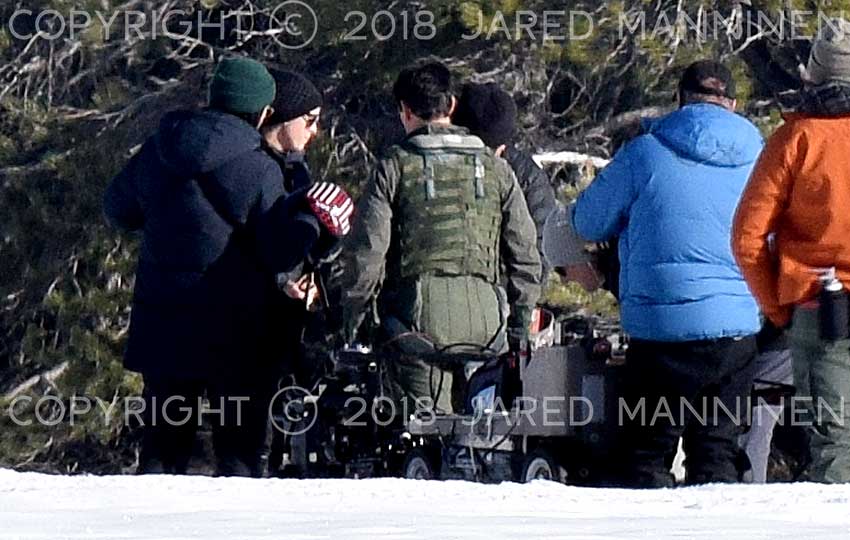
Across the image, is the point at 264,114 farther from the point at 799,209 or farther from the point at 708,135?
the point at 799,209

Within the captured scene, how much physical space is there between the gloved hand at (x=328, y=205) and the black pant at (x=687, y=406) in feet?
3.17

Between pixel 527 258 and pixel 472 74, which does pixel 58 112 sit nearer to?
pixel 472 74

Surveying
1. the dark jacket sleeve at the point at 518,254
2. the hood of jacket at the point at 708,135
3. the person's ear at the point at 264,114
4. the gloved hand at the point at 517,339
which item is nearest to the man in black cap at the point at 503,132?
the dark jacket sleeve at the point at 518,254

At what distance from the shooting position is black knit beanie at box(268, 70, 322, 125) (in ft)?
24.0

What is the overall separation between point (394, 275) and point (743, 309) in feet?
A: 3.96

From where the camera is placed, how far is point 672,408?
6664 millimetres

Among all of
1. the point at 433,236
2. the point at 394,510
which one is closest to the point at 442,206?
the point at 433,236

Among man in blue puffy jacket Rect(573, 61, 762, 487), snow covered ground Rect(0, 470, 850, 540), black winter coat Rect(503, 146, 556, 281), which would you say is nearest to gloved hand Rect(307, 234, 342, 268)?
man in blue puffy jacket Rect(573, 61, 762, 487)

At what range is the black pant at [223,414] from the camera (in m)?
7.00

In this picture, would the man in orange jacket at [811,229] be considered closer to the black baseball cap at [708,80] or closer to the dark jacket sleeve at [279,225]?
the black baseball cap at [708,80]

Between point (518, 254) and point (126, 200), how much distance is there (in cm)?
129

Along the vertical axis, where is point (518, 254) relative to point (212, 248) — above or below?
below

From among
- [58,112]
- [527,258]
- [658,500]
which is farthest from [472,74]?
[658,500]

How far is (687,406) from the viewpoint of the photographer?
21.9ft
